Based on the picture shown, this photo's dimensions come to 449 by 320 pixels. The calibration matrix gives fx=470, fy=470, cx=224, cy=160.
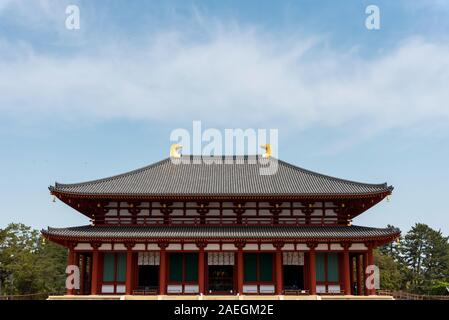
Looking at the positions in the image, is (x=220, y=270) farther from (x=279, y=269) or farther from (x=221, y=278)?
(x=279, y=269)

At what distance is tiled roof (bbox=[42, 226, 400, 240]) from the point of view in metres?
34.6

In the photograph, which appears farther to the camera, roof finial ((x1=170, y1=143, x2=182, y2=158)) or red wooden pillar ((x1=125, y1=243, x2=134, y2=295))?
roof finial ((x1=170, y1=143, x2=182, y2=158))

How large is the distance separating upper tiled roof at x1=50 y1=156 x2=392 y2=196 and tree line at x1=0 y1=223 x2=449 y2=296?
114 ft

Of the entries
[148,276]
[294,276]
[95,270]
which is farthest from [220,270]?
[95,270]

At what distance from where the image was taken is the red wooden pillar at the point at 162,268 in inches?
1384

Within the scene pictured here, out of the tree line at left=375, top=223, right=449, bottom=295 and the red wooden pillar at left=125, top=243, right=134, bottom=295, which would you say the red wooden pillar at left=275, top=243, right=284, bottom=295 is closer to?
the red wooden pillar at left=125, top=243, right=134, bottom=295

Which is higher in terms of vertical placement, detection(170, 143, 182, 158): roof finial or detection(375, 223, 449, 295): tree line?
detection(170, 143, 182, 158): roof finial

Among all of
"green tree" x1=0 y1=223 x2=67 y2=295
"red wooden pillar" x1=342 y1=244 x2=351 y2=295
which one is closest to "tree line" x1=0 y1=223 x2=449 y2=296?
"green tree" x1=0 y1=223 x2=67 y2=295

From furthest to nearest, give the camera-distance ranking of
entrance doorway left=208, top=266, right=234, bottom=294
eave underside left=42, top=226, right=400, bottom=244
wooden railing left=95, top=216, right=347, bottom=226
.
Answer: wooden railing left=95, top=216, right=347, bottom=226
entrance doorway left=208, top=266, right=234, bottom=294
eave underside left=42, top=226, right=400, bottom=244

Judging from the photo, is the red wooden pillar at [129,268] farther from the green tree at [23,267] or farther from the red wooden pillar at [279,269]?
the green tree at [23,267]

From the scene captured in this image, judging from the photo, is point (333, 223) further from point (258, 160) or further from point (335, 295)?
point (258, 160)

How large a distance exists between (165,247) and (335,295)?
Result: 43.5 feet
